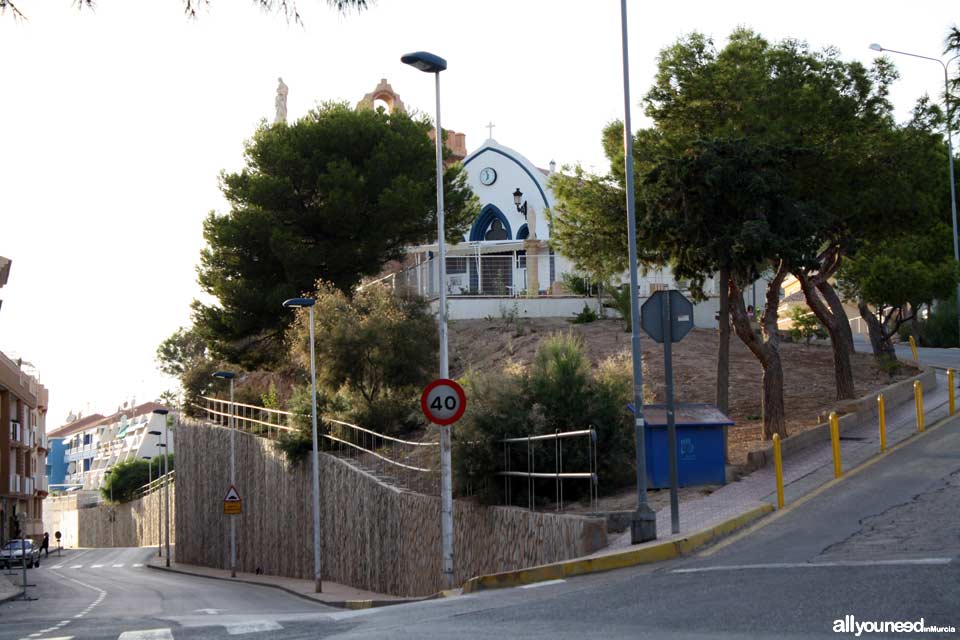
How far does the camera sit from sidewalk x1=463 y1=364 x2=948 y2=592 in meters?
13.6

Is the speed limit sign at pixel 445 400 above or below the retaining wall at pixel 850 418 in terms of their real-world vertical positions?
above

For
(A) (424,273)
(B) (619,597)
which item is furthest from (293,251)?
(B) (619,597)

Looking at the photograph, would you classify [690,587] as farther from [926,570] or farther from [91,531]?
[91,531]

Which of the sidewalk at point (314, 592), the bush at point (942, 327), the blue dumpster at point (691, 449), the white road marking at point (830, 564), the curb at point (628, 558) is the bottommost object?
the sidewalk at point (314, 592)

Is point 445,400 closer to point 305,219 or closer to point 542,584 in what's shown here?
point 542,584

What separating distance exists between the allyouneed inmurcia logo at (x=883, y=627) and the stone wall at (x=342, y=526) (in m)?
7.30

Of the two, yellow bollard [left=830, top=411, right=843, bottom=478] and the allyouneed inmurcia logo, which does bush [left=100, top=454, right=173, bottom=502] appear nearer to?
yellow bollard [left=830, top=411, right=843, bottom=478]

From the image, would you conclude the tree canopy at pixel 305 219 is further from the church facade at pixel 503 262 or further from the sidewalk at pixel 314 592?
the sidewalk at pixel 314 592

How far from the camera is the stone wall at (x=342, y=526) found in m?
18.0

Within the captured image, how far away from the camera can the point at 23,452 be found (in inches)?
2586

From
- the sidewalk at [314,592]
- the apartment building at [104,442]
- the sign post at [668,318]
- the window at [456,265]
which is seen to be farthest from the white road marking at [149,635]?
the apartment building at [104,442]

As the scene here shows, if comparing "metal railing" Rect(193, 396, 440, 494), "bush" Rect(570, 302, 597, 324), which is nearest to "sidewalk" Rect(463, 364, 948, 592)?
"metal railing" Rect(193, 396, 440, 494)

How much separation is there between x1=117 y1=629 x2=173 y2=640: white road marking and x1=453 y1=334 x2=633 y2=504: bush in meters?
9.42

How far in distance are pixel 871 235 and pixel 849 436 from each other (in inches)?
249
